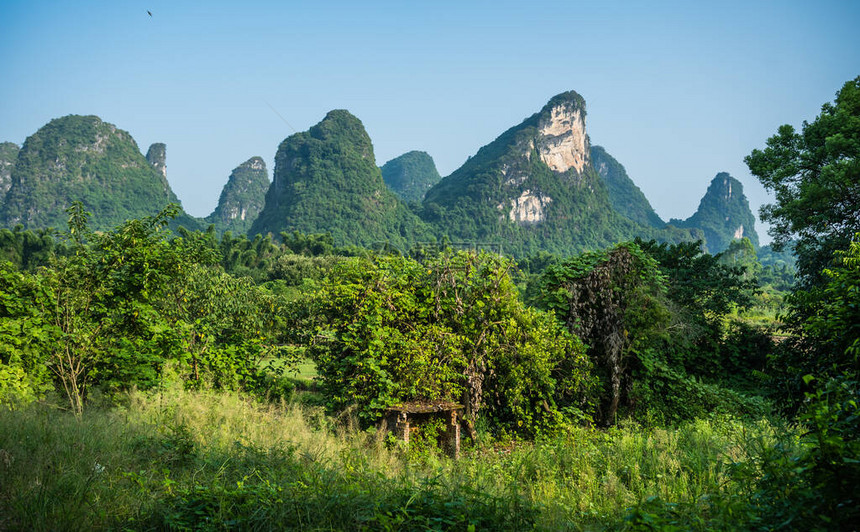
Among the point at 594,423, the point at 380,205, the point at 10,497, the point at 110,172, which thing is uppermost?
the point at 110,172

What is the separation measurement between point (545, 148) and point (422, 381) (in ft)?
500

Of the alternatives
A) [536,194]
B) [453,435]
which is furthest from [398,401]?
[536,194]

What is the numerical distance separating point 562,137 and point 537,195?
2112 centimetres

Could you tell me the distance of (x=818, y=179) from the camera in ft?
45.4

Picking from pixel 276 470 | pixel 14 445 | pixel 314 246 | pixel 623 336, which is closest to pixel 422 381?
pixel 276 470

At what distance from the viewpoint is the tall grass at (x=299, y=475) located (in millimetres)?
3227

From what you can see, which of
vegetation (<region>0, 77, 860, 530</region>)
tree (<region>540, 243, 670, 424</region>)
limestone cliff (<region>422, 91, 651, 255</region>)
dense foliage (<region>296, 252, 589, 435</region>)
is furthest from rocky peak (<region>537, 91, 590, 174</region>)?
dense foliage (<region>296, 252, 589, 435</region>)

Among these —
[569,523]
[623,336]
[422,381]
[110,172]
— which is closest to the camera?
[569,523]

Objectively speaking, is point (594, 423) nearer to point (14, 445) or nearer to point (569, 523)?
point (569, 523)

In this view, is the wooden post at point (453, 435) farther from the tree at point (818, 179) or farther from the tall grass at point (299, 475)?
the tree at point (818, 179)

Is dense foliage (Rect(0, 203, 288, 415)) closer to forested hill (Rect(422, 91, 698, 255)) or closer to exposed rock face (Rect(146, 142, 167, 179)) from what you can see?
forested hill (Rect(422, 91, 698, 255))

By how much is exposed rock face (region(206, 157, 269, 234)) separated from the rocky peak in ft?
293

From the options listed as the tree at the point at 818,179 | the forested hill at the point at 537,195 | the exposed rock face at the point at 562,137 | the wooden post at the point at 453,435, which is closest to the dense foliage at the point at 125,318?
the wooden post at the point at 453,435

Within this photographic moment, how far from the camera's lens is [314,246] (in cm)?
6391
